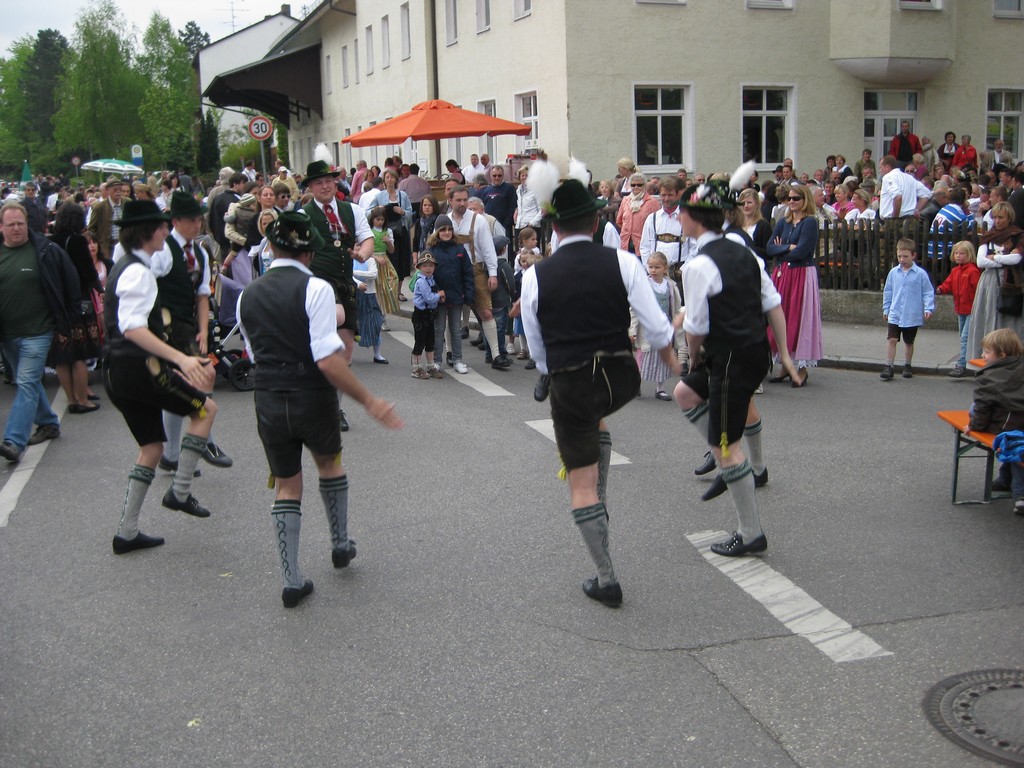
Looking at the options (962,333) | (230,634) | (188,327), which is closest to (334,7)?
(962,333)

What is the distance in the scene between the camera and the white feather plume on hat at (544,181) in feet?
16.6

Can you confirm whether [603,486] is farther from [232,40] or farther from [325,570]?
[232,40]

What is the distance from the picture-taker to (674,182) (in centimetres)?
1148

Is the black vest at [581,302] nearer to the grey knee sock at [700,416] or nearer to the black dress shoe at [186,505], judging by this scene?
the grey knee sock at [700,416]

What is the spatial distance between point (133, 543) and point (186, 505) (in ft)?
1.62

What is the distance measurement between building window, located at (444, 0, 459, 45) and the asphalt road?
23.3 metres

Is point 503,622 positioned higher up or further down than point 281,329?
further down

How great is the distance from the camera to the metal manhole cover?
3.78 meters

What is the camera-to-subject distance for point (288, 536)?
5137mm

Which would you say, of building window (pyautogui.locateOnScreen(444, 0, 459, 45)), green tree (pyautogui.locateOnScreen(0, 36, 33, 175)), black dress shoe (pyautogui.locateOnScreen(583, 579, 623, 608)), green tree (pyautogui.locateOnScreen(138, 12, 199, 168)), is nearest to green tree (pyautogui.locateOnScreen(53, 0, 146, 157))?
green tree (pyautogui.locateOnScreen(138, 12, 199, 168))

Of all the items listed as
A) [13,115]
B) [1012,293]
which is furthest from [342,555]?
[13,115]

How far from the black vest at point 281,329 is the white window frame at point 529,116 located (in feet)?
62.7

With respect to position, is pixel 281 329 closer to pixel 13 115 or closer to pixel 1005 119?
pixel 1005 119

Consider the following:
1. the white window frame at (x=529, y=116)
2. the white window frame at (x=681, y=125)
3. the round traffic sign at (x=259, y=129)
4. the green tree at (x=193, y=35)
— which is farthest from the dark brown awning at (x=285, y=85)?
the green tree at (x=193, y=35)
